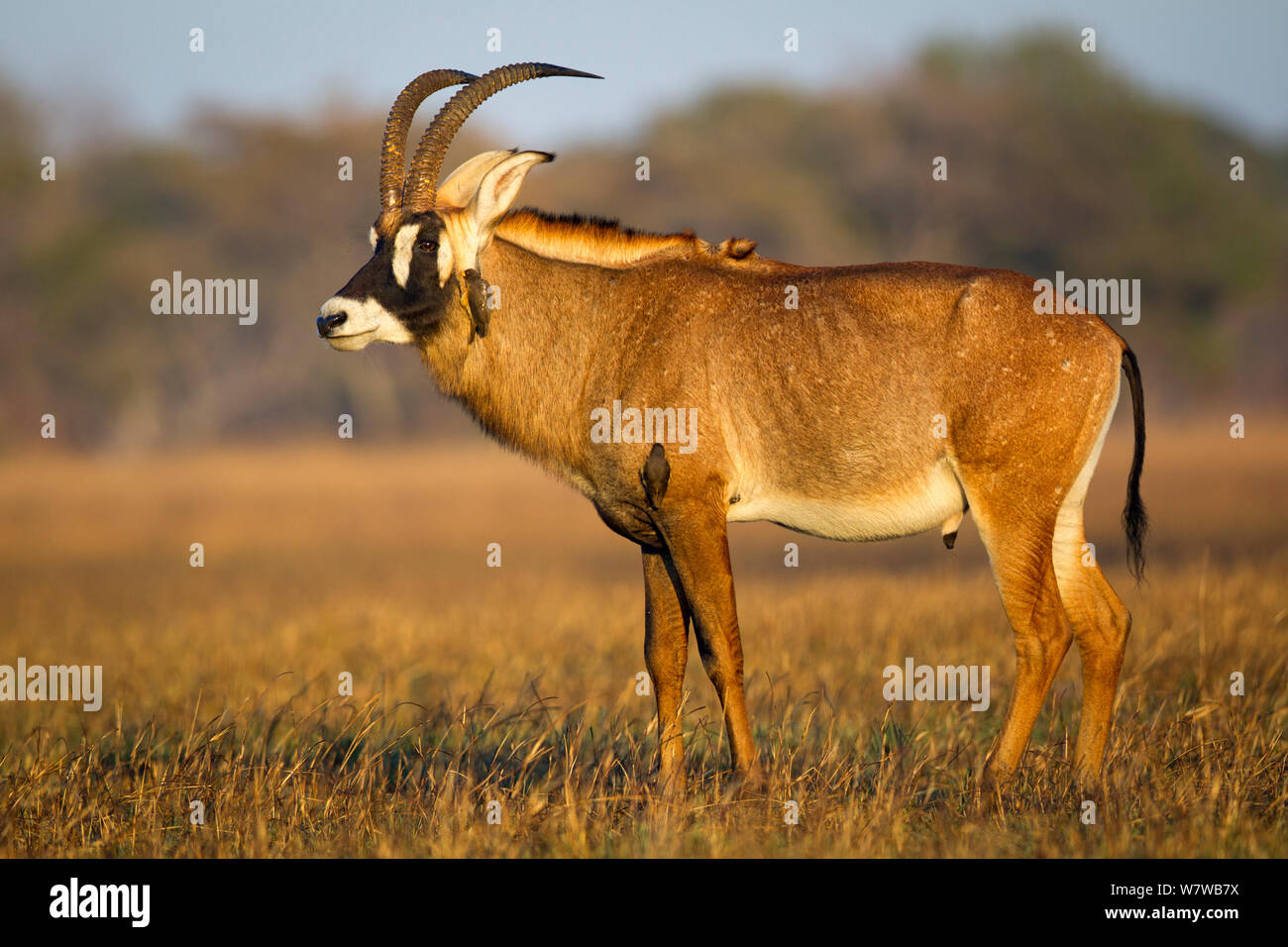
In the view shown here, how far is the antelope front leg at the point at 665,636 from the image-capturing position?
695 cm

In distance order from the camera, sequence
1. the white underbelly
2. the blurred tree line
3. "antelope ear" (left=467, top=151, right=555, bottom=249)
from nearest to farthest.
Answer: the white underbelly
"antelope ear" (left=467, top=151, right=555, bottom=249)
the blurred tree line

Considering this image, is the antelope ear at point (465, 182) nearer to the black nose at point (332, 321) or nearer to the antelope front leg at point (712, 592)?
the black nose at point (332, 321)

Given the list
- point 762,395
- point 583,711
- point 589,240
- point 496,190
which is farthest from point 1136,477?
point 496,190

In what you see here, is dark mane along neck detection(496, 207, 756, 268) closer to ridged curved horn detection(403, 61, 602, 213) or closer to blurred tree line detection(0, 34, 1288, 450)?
ridged curved horn detection(403, 61, 602, 213)

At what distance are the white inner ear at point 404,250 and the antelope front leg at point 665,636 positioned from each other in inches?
72.7

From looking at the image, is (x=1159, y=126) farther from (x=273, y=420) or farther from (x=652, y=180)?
(x=273, y=420)

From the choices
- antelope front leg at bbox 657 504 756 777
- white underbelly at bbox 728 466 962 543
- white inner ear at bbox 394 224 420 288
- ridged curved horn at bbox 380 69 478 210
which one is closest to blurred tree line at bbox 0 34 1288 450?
ridged curved horn at bbox 380 69 478 210

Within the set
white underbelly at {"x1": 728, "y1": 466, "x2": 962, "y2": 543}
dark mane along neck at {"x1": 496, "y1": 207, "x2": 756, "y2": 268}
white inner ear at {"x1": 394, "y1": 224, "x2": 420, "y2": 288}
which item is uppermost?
dark mane along neck at {"x1": 496, "y1": 207, "x2": 756, "y2": 268}

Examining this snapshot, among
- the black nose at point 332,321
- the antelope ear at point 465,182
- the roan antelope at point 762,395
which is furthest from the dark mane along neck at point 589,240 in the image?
the black nose at point 332,321

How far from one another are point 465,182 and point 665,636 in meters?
2.58

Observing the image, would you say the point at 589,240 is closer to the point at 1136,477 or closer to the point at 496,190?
the point at 496,190

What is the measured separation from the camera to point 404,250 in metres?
6.68

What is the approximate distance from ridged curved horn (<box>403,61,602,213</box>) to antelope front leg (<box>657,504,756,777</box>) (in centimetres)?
207

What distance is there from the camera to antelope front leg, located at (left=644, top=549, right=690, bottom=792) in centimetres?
695
